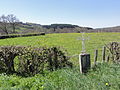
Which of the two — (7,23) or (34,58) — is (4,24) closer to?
(7,23)

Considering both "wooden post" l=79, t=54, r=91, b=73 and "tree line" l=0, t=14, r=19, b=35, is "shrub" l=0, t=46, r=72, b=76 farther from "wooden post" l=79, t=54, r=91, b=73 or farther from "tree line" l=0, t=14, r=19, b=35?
"tree line" l=0, t=14, r=19, b=35

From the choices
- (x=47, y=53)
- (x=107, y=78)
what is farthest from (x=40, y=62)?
(x=107, y=78)

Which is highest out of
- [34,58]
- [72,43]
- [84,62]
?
[34,58]

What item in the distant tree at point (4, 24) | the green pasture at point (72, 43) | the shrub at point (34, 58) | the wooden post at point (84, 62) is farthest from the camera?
the distant tree at point (4, 24)

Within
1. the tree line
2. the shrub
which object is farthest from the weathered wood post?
the tree line

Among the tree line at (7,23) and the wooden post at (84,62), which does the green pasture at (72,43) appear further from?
the tree line at (7,23)

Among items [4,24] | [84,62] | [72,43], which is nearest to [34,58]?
[84,62]

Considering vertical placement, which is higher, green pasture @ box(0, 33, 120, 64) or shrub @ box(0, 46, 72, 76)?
shrub @ box(0, 46, 72, 76)

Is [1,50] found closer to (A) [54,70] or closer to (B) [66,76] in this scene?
(A) [54,70]

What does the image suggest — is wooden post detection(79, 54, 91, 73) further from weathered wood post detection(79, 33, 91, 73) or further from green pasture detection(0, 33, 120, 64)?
green pasture detection(0, 33, 120, 64)

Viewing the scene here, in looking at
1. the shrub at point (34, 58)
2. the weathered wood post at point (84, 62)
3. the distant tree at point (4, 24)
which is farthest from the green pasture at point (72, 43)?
the distant tree at point (4, 24)

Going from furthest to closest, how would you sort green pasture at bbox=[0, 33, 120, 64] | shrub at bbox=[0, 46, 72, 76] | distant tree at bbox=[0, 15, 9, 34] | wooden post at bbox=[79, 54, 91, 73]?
distant tree at bbox=[0, 15, 9, 34] < green pasture at bbox=[0, 33, 120, 64] < shrub at bbox=[0, 46, 72, 76] < wooden post at bbox=[79, 54, 91, 73]

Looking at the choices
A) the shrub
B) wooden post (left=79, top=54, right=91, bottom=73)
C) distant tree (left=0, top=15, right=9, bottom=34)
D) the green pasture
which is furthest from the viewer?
distant tree (left=0, top=15, right=9, bottom=34)

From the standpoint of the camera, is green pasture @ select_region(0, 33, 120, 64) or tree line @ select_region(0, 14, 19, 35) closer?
green pasture @ select_region(0, 33, 120, 64)
